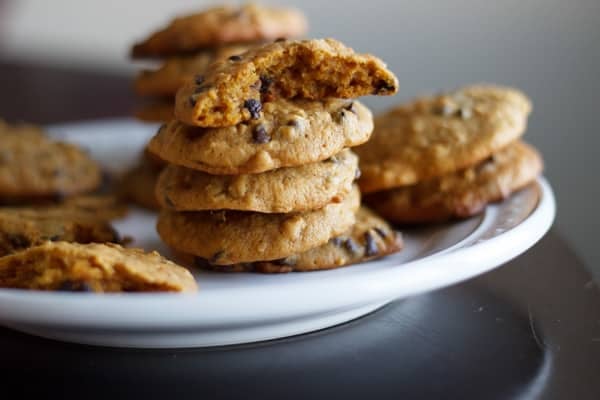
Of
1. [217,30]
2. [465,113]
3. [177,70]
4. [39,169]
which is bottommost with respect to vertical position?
[39,169]

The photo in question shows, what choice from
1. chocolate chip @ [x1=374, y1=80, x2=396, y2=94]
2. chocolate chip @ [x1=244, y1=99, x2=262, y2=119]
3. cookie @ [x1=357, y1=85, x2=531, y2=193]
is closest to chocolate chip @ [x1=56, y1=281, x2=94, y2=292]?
chocolate chip @ [x1=244, y1=99, x2=262, y2=119]

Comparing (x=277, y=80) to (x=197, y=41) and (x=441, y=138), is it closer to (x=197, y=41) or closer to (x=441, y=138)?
(x=441, y=138)

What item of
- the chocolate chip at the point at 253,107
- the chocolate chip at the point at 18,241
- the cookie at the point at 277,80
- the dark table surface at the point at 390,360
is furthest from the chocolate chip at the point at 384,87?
the chocolate chip at the point at 18,241

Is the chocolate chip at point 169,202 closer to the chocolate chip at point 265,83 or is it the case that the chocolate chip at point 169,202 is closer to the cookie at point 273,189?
the cookie at point 273,189

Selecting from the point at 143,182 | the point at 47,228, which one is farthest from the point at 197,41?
the point at 47,228

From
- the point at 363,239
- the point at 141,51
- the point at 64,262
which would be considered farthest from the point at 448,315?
the point at 141,51

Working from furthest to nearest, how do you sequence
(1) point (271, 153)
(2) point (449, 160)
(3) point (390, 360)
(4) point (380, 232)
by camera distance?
(2) point (449, 160), (4) point (380, 232), (1) point (271, 153), (3) point (390, 360)

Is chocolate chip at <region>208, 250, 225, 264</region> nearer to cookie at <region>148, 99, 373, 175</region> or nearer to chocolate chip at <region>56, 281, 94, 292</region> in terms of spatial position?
cookie at <region>148, 99, 373, 175</region>
